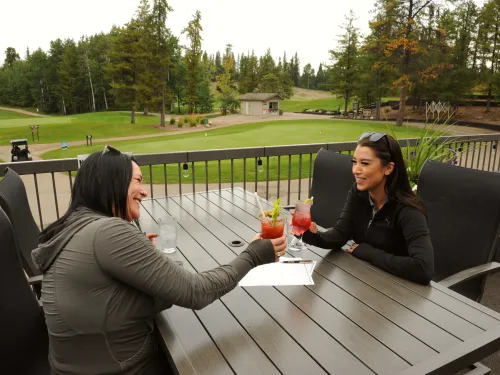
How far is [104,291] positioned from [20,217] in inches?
46.0

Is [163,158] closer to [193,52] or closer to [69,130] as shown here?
[69,130]

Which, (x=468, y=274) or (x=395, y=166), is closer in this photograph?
(x=468, y=274)

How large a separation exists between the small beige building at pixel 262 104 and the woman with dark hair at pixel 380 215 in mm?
36494

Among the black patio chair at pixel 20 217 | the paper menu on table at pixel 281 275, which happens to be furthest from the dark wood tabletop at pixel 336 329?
the black patio chair at pixel 20 217

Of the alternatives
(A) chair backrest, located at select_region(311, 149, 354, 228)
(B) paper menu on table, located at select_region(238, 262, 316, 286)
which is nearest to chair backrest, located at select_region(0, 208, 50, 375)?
(B) paper menu on table, located at select_region(238, 262, 316, 286)

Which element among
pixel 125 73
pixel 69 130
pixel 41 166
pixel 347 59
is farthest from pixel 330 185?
pixel 347 59

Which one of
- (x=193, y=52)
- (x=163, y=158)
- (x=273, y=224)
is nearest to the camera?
(x=273, y=224)

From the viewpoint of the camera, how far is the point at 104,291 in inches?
40.3

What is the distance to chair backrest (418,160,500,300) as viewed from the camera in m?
1.81

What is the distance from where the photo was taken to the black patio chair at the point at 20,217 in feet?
5.65

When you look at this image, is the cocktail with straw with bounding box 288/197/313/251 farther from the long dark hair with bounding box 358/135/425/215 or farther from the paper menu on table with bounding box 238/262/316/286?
the long dark hair with bounding box 358/135/425/215

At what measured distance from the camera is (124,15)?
1120 inches

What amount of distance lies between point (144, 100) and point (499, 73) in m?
27.2

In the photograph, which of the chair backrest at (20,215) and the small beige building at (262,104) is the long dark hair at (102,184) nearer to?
the chair backrest at (20,215)
